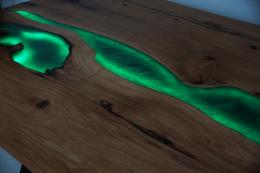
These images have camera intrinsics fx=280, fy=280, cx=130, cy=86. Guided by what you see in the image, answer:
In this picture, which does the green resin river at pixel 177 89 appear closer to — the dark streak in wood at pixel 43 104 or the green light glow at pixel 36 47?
the green light glow at pixel 36 47

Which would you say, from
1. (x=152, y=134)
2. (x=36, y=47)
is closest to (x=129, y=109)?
(x=152, y=134)

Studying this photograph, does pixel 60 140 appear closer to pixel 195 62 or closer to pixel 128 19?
pixel 195 62

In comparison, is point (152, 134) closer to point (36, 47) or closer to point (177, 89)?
point (177, 89)

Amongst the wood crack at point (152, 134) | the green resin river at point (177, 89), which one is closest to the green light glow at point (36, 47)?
A: the green resin river at point (177, 89)

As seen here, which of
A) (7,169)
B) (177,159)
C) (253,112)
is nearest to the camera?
(177,159)

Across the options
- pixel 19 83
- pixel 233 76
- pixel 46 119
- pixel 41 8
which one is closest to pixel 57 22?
pixel 41 8
